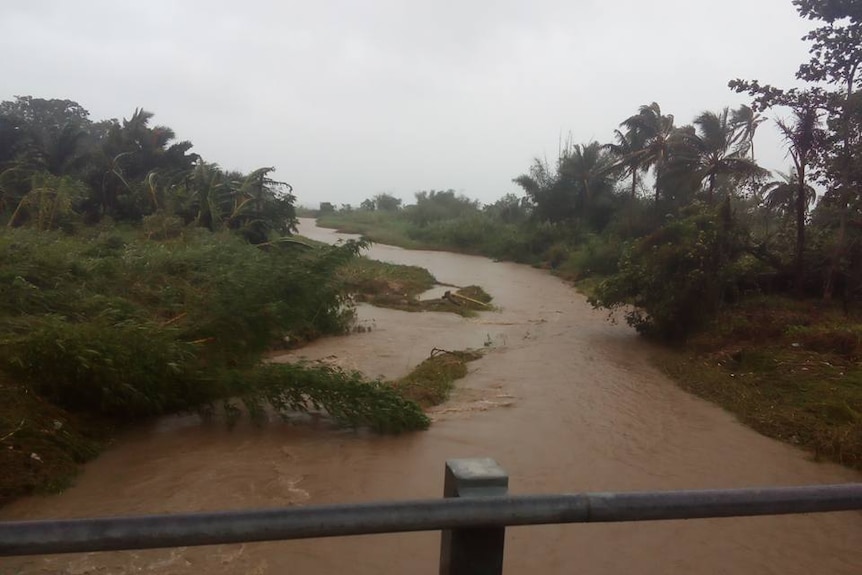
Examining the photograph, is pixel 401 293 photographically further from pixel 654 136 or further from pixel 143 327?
pixel 654 136

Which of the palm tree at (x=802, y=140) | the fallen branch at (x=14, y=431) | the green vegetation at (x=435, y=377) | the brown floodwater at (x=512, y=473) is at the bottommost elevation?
the brown floodwater at (x=512, y=473)

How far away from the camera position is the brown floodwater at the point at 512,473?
449 cm

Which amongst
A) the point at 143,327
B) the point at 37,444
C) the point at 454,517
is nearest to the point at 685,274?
the point at 143,327

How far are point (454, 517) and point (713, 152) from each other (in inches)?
929

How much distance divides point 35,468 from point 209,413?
1.83 metres

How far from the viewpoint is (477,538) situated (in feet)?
5.82

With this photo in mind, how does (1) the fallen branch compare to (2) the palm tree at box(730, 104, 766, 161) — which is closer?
(1) the fallen branch

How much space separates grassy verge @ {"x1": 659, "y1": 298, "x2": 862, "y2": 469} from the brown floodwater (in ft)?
0.90

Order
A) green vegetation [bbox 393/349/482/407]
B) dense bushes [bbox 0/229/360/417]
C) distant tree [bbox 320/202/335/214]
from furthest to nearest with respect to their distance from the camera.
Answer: distant tree [bbox 320/202/335/214], green vegetation [bbox 393/349/482/407], dense bushes [bbox 0/229/360/417]

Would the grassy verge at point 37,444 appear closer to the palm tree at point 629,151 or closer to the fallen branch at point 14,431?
the fallen branch at point 14,431

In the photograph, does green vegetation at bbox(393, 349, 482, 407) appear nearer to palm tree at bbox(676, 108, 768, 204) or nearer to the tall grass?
the tall grass

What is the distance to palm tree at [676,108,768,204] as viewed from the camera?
21781 millimetres

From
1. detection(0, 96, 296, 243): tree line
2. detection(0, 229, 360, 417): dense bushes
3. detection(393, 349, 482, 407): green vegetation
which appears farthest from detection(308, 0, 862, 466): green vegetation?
detection(0, 96, 296, 243): tree line

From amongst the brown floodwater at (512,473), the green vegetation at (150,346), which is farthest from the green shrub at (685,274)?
the green vegetation at (150,346)
